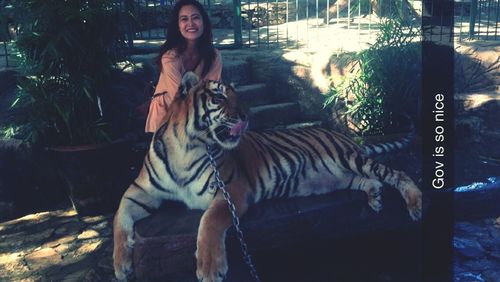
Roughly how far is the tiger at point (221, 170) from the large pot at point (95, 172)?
135cm

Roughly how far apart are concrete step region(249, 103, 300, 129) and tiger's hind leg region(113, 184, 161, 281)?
268 cm

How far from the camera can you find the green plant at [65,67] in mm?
4441

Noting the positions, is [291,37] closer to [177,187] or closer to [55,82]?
[55,82]

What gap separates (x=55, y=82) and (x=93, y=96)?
1.11 feet

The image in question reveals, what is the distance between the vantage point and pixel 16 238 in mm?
4559

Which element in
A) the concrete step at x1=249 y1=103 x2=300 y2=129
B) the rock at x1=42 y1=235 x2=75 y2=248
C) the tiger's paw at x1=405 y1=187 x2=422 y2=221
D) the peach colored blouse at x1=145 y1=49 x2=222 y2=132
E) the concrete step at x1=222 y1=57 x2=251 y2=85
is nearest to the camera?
the tiger's paw at x1=405 y1=187 x2=422 y2=221

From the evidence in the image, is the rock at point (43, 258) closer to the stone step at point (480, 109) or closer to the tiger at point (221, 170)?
the tiger at point (221, 170)

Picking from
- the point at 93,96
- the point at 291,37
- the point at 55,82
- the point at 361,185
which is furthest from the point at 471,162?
the point at 291,37

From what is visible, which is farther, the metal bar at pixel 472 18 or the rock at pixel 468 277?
the metal bar at pixel 472 18

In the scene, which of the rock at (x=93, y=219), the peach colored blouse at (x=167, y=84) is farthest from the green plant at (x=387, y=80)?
the rock at (x=93, y=219)

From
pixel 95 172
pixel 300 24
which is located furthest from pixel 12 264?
pixel 300 24

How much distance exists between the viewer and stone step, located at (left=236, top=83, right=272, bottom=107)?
20.6ft

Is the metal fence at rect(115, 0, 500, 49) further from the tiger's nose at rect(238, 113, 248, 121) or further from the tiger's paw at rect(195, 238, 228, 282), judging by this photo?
the tiger's paw at rect(195, 238, 228, 282)

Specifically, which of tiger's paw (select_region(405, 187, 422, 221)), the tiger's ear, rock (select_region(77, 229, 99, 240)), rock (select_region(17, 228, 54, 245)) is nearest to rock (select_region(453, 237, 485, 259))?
tiger's paw (select_region(405, 187, 422, 221))
